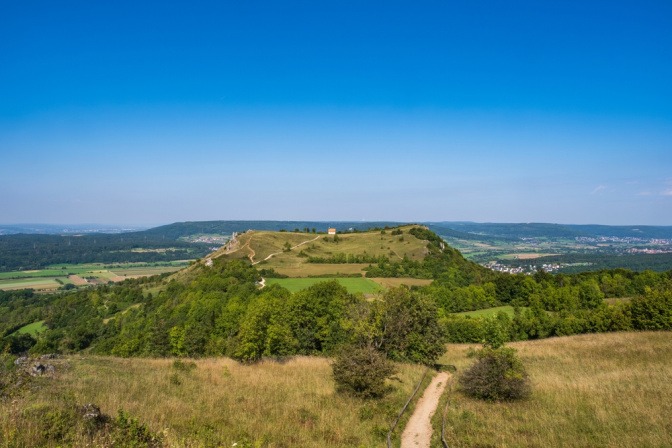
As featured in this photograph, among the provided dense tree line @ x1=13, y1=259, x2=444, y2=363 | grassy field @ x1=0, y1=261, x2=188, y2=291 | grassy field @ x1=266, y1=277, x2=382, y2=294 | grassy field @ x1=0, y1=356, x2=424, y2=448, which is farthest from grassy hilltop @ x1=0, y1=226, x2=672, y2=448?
grassy field @ x1=0, y1=261, x2=188, y2=291

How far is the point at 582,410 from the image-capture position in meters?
15.4

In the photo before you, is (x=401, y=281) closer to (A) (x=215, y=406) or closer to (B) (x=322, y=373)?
(B) (x=322, y=373)

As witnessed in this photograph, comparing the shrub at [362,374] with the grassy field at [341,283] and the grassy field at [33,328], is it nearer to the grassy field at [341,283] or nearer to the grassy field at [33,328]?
the grassy field at [341,283]

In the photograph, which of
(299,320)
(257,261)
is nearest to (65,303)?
(257,261)

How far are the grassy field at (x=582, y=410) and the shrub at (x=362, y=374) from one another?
297cm

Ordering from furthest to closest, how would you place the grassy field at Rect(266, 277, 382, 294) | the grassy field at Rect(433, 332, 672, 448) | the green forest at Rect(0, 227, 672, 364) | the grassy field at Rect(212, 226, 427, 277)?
the grassy field at Rect(212, 226, 427, 277) → the grassy field at Rect(266, 277, 382, 294) → the green forest at Rect(0, 227, 672, 364) → the grassy field at Rect(433, 332, 672, 448)

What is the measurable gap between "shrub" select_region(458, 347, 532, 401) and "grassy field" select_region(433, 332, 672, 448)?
57cm

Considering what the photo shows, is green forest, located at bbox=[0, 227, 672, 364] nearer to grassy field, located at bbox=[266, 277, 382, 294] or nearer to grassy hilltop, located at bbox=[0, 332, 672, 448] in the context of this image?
grassy hilltop, located at bbox=[0, 332, 672, 448]

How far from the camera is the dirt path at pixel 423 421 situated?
509 inches

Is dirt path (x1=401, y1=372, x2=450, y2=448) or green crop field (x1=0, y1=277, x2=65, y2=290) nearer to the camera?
dirt path (x1=401, y1=372, x2=450, y2=448)

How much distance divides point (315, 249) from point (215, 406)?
10181 cm

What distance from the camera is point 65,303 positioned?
9825 centimetres

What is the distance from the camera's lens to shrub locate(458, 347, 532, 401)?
17.6 meters

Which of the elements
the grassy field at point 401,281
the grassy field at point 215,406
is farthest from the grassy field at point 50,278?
the grassy field at point 215,406
